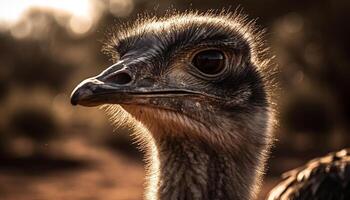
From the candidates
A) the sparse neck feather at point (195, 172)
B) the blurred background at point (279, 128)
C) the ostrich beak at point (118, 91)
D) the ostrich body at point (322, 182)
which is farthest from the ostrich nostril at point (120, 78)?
the blurred background at point (279, 128)

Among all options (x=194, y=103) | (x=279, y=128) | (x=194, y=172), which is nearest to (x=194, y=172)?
(x=194, y=172)

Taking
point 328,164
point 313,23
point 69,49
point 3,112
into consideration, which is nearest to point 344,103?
point 313,23

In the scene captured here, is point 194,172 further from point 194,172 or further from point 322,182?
point 322,182

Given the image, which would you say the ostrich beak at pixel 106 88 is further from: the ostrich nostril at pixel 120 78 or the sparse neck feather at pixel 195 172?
the sparse neck feather at pixel 195 172

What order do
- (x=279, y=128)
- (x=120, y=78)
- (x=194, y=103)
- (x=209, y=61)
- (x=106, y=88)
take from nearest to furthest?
1. (x=106, y=88)
2. (x=120, y=78)
3. (x=194, y=103)
4. (x=209, y=61)
5. (x=279, y=128)

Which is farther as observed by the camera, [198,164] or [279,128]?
[279,128]

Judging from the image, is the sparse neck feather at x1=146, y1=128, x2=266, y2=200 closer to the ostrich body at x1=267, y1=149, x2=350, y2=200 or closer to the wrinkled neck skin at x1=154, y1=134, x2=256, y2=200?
the wrinkled neck skin at x1=154, y1=134, x2=256, y2=200
